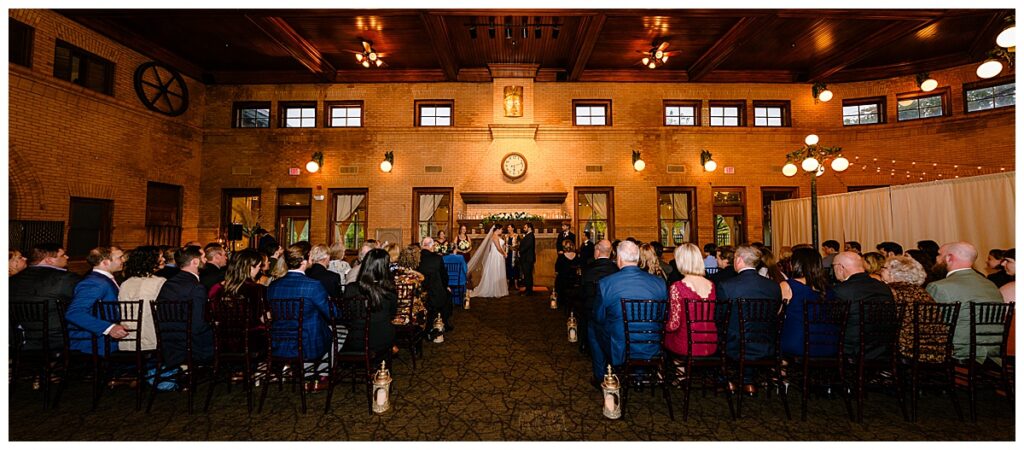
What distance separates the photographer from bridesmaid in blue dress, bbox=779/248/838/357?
3.20 metres

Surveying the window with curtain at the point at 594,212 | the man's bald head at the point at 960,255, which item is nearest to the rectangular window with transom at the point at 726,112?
the window with curtain at the point at 594,212

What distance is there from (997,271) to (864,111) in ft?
27.2

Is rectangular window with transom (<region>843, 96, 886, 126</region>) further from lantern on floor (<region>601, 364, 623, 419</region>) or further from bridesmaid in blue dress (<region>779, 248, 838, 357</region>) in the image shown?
lantern on floor (<region>601, 364, 623, 419</region>)

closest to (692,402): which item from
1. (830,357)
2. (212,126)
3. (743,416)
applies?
(743,416)

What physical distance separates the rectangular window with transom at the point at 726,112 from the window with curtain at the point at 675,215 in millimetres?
2015

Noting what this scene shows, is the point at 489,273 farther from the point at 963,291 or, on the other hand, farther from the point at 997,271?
the point at 997,271

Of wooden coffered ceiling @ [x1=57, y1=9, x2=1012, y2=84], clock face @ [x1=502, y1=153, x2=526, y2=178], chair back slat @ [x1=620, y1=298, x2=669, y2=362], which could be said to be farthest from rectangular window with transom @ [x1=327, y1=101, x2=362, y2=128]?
chair back slat @ [x1=620, y1=298, x2=669, y2=362]

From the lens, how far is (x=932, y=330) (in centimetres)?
305

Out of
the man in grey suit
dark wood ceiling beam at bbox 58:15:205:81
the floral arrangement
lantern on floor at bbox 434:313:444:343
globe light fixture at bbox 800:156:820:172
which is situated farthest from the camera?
the floral arrangement

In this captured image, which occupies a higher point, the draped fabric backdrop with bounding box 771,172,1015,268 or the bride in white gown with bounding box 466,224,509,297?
the draped fabric backdrop with bounding box 771,172,1015,268

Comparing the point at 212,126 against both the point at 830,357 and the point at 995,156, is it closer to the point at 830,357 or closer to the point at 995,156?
the point at 830,357

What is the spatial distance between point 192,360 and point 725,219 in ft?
36.2

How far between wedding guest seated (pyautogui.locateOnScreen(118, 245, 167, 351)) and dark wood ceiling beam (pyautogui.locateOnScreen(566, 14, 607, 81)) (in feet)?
24.1

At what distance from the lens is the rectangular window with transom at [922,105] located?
9.79 meters
